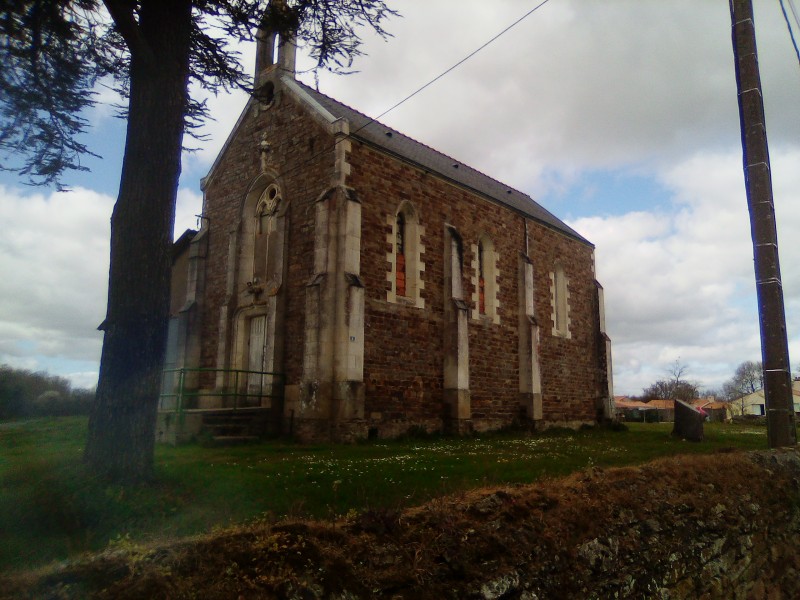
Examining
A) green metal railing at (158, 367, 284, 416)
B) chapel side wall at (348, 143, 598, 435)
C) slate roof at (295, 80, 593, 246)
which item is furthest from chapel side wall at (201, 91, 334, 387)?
chapel side wall at (348, 143, 598, 435)

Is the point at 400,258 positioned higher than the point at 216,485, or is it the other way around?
the point at 400,258

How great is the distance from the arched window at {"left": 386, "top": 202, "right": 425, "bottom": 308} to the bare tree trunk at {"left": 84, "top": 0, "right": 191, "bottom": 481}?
397 inches

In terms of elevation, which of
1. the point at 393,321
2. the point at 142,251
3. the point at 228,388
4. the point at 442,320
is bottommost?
the point at 228,388

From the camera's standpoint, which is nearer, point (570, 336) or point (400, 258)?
point (400, 258)

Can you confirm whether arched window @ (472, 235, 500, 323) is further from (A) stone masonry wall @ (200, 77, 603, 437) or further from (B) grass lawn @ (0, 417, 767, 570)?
(B) grass lawn @ (0, 417, 767, 570)

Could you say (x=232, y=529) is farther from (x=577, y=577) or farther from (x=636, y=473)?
(x=636, y=473)

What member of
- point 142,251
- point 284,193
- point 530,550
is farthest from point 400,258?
point 530,550

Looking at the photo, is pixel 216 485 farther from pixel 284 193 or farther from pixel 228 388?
pixel 284 193

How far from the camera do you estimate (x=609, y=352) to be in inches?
1062

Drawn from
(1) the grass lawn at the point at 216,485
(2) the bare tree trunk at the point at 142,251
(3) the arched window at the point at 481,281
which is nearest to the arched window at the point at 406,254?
(3) the arched window at the point at 481,281

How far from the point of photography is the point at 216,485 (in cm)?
697

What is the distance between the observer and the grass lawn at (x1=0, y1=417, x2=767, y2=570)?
16.0ft

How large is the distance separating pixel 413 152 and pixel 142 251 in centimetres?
1493

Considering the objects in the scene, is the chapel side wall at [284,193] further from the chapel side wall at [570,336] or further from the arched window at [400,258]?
the chapel side wall at [570,336]
